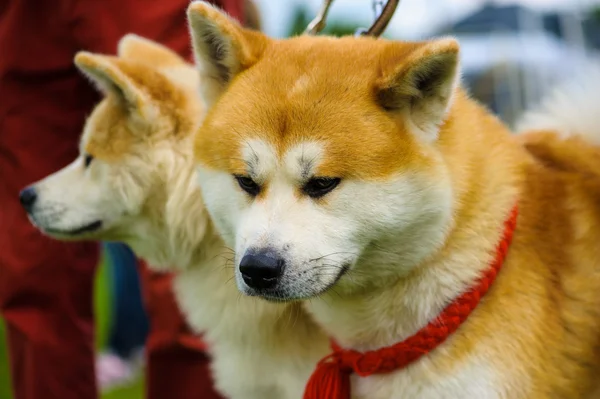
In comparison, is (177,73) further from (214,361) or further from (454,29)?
(454,29)

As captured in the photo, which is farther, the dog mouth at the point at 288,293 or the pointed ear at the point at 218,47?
the pointed ear at the point at 218,47

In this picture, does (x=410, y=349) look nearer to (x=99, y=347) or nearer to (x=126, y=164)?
(x=126, y=164)

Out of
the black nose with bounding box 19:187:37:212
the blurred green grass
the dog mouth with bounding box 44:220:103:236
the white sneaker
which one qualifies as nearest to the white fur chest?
the dog mouth with bounding box 44:220:103:236

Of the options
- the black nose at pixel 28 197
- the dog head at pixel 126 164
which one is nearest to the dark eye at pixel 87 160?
the dog head at pixel 126 164

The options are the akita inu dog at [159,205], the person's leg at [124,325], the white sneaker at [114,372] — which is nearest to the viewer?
the akita inu dog at [159,205]

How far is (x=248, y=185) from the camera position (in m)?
2.12

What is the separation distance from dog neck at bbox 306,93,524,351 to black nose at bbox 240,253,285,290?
0.28 meters

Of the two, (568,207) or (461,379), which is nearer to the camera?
(461,379)

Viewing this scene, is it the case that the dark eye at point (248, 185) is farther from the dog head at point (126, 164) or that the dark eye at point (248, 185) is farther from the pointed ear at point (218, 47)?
the dog head at point (126, 164)

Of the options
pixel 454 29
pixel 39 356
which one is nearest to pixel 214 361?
pixel 39 356

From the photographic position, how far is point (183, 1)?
294 cm

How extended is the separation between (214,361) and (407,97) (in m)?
1.34

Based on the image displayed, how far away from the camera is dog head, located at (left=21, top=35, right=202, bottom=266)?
9.18 feet

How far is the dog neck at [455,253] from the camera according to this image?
2.09m
